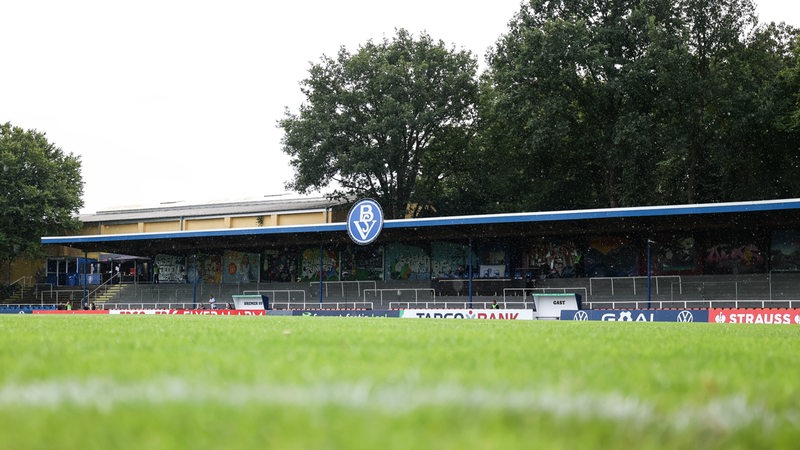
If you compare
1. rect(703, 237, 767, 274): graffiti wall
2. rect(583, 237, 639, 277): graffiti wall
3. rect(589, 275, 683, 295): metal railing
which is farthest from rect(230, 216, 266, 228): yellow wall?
rect(703, 237, 767, 274): graffiti wall

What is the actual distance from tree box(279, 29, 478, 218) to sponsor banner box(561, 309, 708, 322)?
1828 cm

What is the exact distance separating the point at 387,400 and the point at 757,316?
2784 cm

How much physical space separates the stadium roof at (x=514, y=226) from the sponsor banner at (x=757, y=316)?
5.31 m

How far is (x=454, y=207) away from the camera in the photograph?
50.5m

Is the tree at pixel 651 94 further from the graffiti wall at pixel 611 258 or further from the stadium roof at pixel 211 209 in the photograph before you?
the stadium roof at pixel 211 209

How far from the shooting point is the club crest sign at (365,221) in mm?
38906

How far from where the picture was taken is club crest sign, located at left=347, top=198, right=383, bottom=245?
38906 mm

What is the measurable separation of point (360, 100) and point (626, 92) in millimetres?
15823

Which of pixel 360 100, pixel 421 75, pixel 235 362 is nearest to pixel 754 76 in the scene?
pixel 421 75

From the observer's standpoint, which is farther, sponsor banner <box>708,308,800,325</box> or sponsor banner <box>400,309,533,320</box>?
sponsor banner <box>400,309,533,320</box>

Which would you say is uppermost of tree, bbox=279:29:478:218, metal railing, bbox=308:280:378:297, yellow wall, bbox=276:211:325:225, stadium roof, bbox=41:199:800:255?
tree, bbox=279:29:478:218

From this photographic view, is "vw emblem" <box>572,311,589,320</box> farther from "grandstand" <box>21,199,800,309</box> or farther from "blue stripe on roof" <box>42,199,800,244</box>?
"blue stripe on roof" <box>42,199,800,244</box>

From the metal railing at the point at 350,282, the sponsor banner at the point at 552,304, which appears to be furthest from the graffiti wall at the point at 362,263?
the sponsor banner at the point at 552,304

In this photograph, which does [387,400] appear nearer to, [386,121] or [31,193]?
[386,121]
